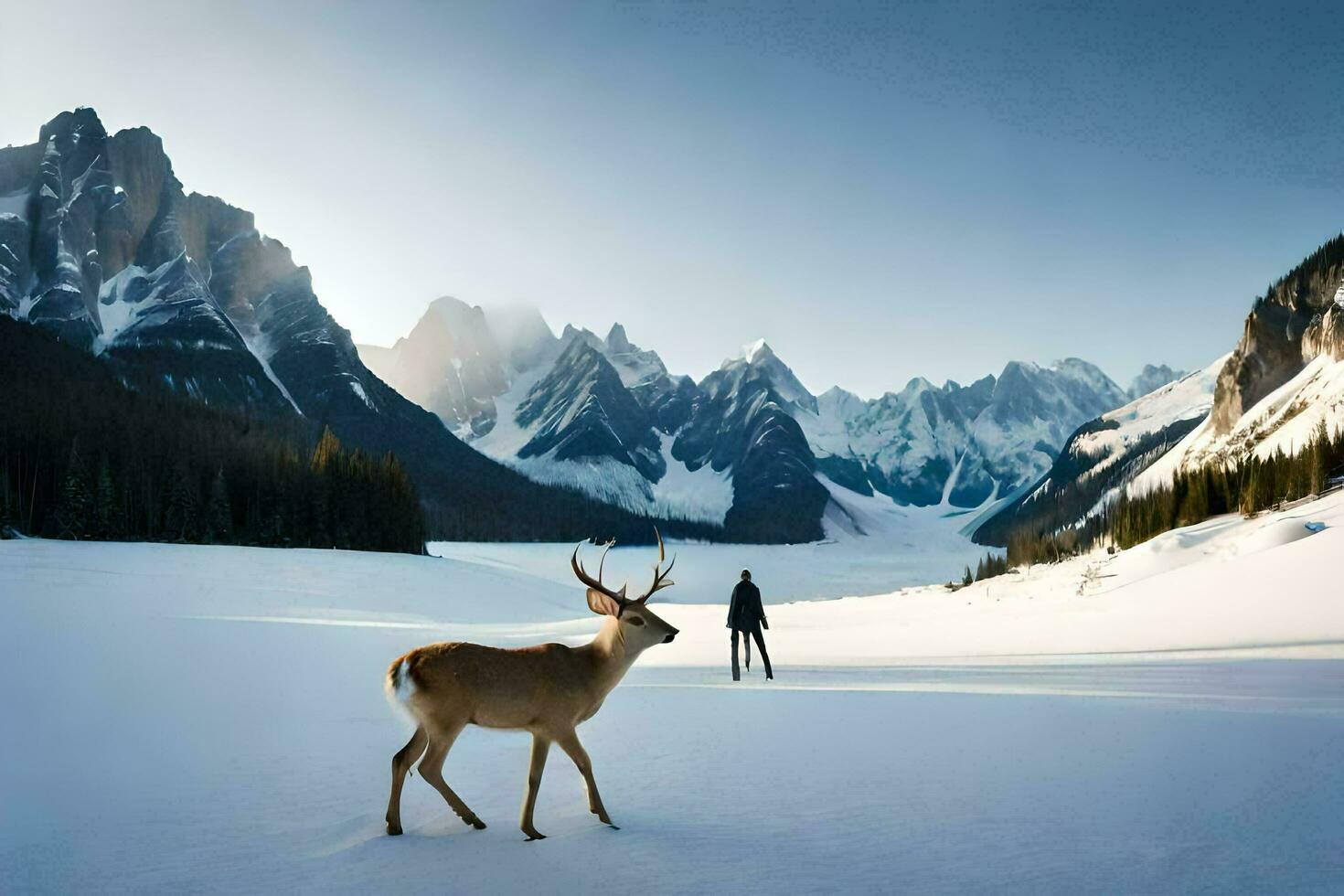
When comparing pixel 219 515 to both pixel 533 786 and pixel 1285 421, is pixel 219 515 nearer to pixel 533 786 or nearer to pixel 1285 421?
pixel 533 786

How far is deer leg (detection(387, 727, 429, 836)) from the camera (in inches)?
225

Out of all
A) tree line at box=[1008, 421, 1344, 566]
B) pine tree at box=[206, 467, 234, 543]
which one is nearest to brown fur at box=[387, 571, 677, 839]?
tree line at box=[1008, 421, 1344, 566]

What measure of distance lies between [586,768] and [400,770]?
4.62 feet

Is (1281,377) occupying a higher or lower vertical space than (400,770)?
higher

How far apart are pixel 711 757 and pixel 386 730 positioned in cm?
479

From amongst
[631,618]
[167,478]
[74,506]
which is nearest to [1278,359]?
[631,618]

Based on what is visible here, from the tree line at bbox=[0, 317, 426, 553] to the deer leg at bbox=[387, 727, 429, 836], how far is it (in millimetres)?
51063

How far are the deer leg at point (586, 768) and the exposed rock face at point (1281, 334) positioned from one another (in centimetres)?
10004

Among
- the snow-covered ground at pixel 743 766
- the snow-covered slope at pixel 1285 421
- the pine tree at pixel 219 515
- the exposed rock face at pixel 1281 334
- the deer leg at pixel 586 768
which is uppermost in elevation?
the exposed rock face at pixel 1281 334

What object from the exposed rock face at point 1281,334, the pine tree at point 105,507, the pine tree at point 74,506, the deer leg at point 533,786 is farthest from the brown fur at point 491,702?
the exposed rock face at point 1281,334

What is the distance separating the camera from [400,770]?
5.73 m

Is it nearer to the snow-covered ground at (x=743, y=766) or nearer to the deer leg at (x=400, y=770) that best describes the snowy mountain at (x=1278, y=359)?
the snow-covered ground at (x=743, y=766)

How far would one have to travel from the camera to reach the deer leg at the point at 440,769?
5625mm

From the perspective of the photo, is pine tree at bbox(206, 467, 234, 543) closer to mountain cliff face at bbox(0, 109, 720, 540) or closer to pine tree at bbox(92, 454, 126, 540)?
pine tree at bbox(92, 454, 126, 540)
